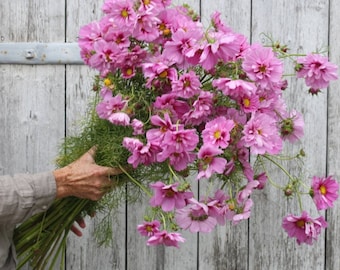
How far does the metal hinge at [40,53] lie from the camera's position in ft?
5.50

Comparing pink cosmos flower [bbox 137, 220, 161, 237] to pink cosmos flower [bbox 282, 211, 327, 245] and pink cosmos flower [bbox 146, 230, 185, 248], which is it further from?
pink cosmos flower [bbox 282, 211, 327, 245]

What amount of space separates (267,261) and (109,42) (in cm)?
81

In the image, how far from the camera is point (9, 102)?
170 centimetres

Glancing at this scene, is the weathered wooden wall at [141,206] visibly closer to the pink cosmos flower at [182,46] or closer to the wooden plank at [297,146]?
the wooden plank at [297,146]

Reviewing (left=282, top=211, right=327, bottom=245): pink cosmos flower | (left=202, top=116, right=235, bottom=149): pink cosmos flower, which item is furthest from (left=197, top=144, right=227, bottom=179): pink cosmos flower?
(left=282, top=211, right=327, bottom=245): pink cosmos flower

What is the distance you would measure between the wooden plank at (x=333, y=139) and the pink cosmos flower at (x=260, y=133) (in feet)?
1.98

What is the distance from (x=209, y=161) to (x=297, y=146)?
619mm

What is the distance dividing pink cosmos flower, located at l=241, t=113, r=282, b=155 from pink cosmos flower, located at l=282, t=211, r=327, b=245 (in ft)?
0.61

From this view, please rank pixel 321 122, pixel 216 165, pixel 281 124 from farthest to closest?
pixel 321 122 → pixel 281 124 → pixel 216 165

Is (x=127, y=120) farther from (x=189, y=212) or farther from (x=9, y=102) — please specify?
(x=9, y=102)

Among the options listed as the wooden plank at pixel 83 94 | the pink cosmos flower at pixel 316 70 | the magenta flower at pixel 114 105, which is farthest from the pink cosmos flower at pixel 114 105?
the wooden plank at pixel 83 94

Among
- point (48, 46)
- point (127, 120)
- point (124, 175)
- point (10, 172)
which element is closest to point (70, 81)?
point (48, 46)

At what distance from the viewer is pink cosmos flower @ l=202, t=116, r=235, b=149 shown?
1.07 metres

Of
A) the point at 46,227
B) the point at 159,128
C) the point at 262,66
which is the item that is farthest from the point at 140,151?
the point at 46,227
